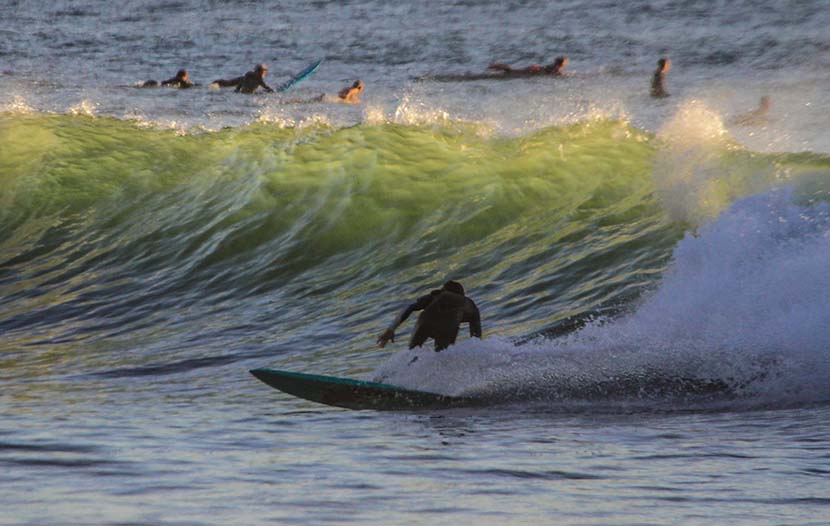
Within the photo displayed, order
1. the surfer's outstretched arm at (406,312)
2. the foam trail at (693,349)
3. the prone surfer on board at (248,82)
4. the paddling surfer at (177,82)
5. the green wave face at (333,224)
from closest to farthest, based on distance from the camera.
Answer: the foam trail at (693,349) → the surfer's outstretched arm at (406,312) → the green wave face at (333,224) → the prone surfer on board at (248,82) → the paddling surfer at (177,82)

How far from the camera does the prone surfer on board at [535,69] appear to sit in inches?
1485

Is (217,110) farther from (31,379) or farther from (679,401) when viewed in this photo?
(679,401)

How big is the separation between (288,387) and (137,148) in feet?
43.0

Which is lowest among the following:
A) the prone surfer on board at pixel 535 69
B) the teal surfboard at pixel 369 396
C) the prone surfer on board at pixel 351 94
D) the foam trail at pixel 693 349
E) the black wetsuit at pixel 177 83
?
the teal surfboard at pixel 369 396

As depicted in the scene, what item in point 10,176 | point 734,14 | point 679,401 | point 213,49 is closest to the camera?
point 679,401

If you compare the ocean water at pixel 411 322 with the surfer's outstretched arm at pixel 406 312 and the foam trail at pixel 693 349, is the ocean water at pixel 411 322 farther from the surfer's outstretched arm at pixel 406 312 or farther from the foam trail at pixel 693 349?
the surfer's outstretched arm at pixel 406 312

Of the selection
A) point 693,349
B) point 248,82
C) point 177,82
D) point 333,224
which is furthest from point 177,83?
point 693,349

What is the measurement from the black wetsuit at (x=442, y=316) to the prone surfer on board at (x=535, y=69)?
27245 millimetres

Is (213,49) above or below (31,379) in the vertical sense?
above

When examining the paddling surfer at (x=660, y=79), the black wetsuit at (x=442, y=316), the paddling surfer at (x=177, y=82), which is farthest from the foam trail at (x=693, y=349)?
the paddling surfer at (x=177, y=82)

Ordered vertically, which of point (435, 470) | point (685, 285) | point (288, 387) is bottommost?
point (435, 470)

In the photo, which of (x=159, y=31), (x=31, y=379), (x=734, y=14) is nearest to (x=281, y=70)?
(x=159, y=31)

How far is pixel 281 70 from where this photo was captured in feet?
136

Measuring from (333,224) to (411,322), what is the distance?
430 centimetres
